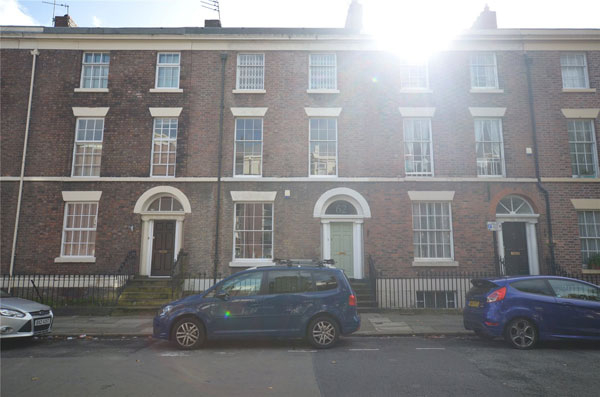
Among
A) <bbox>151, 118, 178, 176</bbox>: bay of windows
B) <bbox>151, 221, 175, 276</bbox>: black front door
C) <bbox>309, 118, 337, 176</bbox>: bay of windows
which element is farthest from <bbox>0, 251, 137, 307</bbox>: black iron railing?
<bbox>309, 118, 337, 176</bbox>: bay of windows

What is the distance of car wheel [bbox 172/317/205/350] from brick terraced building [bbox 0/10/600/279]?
5886 millimetres

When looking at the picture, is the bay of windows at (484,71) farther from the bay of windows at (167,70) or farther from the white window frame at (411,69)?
the bay of windows at (167,70)

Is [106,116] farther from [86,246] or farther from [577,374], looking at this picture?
[577,374]

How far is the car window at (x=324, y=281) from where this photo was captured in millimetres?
8266

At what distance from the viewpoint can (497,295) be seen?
812 centimetres

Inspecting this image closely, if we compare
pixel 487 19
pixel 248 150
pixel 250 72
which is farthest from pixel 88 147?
pixel 487 19

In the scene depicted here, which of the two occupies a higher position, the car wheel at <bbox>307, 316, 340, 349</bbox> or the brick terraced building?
the brick terraced building

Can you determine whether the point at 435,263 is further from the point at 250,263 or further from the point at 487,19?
the point at 487,19

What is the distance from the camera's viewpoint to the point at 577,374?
20.2 ft

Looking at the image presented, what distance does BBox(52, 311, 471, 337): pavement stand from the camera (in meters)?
9.46

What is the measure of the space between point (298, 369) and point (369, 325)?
4.47 metres

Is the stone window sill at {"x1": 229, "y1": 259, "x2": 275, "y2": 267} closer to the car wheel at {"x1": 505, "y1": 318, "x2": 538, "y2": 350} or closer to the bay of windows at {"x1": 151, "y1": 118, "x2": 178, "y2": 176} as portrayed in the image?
the bay of windows at {"x1": 151, "y1": 118, "x2": 178, "y2": 176}

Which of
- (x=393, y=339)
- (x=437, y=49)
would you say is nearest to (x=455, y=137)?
(x=437, y=49)

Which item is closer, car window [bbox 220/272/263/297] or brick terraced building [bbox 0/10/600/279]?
car window [bbox 220/272/263/297]
